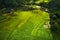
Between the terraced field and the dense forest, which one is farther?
→ the dense forest

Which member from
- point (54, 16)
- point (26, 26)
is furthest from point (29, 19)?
point (54, 16)

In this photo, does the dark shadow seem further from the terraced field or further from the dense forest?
the terraced field

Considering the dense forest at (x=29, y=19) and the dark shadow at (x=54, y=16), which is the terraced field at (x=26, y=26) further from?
the dark shadow at (x=54, y=16)

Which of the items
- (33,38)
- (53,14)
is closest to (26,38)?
(33,38)

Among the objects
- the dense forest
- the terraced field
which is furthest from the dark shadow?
the terraced field

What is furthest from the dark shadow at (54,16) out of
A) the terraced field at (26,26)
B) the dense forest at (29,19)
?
the terraced field at (26,26)

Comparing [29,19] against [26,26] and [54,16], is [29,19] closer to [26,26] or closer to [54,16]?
[26,26]

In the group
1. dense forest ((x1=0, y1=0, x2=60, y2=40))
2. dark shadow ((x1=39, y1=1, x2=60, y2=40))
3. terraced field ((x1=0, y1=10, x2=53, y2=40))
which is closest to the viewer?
terraced field ((x1=0, y1=10, x2=53, y2=40))

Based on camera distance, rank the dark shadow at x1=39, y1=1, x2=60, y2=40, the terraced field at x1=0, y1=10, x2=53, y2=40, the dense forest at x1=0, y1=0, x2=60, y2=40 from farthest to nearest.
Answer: the dark shadow at x1=39, y1=1, x2=60, y2=40 < the dense forest at x1=0, y1=0, x2=60, y2=40 < the terraced field at x1=0, y1=10, x2=53, y2=40
